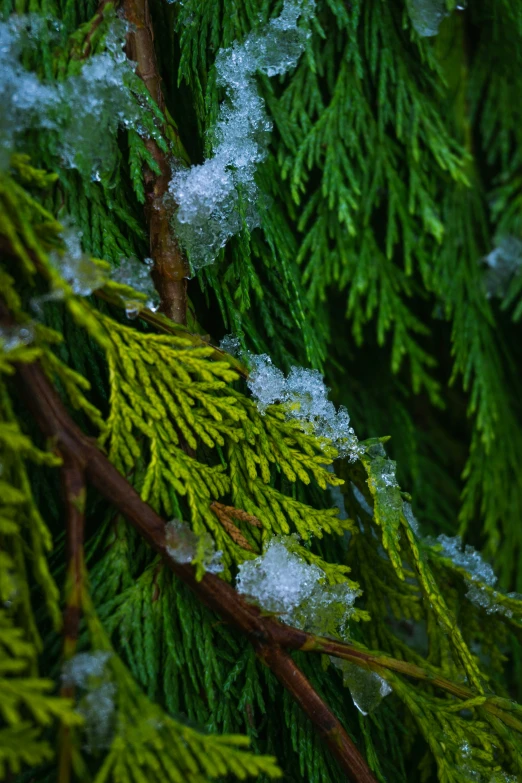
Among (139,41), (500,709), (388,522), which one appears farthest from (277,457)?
(139,41)

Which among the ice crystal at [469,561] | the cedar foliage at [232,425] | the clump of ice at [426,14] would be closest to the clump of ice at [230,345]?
the cedar foliage at [232,425]

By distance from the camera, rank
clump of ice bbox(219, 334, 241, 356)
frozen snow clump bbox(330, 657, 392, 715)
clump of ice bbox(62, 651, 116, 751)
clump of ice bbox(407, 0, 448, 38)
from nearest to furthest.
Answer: clump of ice bbox(62, 651, 116, 751) < frozen snow clump bbox(330, 657, 392, 715) < clump of ice bbox(219, 334, 241, 356) < clump of ice bbox(407, 0, 448, 38)

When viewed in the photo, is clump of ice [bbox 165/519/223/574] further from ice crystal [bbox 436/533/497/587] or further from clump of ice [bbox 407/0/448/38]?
clump of ice [bbox 407/0/448/38]

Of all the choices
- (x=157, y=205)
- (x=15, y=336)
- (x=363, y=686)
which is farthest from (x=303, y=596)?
(x=157, y=205)

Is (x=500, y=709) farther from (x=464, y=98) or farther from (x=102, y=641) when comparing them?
(x=464, y=98)

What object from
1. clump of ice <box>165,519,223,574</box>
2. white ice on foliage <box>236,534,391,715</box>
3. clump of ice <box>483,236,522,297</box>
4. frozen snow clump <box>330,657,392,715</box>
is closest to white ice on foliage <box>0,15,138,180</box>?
clump of ice <box>165,519,223,574</box>

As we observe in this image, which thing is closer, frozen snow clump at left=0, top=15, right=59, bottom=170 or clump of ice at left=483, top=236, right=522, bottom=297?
frozen snow clump at left=0, top=15, right=59, bottom=170
